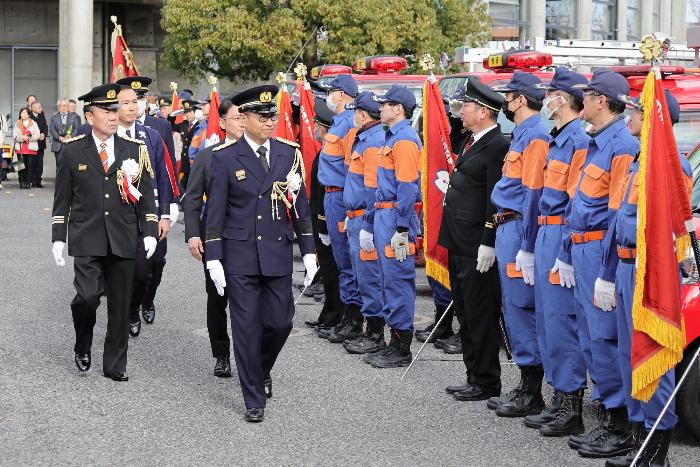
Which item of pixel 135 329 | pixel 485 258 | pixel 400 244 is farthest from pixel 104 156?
pixel 485 258

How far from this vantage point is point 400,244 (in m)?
8.69

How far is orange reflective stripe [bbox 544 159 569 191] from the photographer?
6.79 metres

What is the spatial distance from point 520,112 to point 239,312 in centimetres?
211

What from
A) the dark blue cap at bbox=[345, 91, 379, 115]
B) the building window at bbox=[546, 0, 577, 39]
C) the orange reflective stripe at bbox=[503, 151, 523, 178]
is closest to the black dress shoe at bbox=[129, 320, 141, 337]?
the dark blue cap at bbox=[345, 91, 379, 115]

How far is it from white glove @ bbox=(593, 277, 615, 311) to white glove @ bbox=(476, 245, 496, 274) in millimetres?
1380

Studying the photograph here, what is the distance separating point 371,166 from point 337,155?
90cm

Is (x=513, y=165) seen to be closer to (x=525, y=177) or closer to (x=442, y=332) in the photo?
(x=525, y=177)

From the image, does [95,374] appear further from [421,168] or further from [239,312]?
[421,168]

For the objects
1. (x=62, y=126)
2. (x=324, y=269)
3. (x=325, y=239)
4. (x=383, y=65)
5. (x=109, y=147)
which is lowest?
(x=324, y=269)

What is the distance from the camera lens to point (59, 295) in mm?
11805

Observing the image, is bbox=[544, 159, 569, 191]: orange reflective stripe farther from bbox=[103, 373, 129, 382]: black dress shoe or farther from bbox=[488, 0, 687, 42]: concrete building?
bbox=[488, 0, 687, 42]: concrete building

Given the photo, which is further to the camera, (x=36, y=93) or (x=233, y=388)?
(x=36, y=93)

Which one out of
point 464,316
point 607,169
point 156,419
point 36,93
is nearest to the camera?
point 607,169

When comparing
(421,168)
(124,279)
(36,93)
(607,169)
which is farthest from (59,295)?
(36,93)
